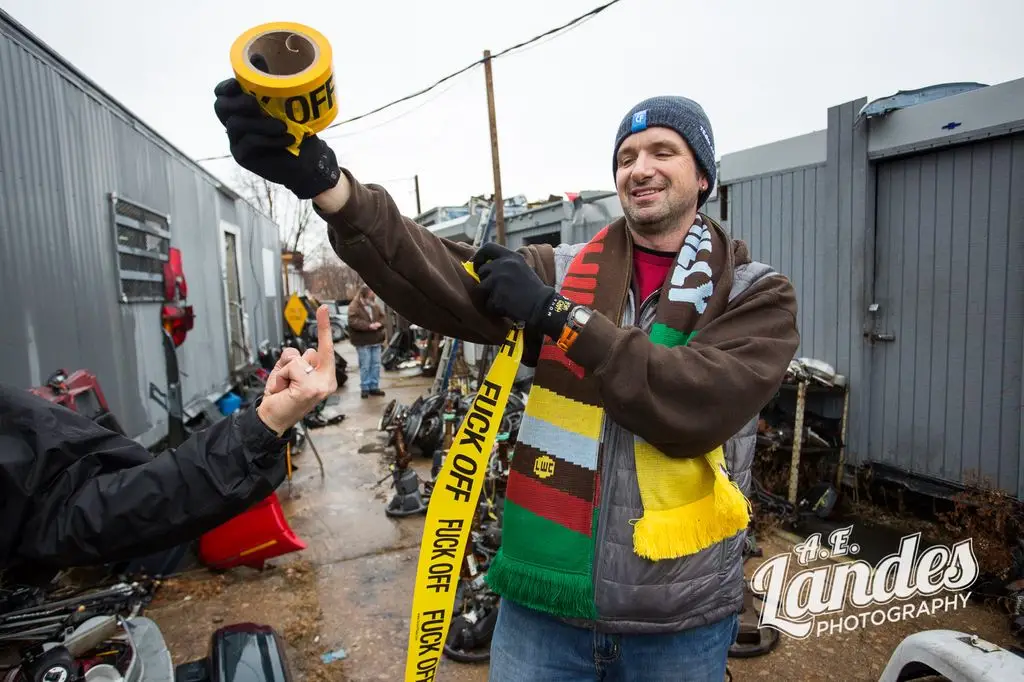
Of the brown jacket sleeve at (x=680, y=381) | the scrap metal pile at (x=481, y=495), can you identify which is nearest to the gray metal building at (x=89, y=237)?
the scrap metal pile at (x=481, y=495)

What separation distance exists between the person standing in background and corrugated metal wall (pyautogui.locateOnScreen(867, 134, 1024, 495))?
757 centimetres

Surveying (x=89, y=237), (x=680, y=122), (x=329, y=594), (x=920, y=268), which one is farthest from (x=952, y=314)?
(x=89, y=237)

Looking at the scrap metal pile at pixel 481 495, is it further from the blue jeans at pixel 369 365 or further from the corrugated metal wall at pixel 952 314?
the corrugated metal wall at pixel 952 314

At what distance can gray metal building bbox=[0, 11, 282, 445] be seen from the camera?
378 centimetres

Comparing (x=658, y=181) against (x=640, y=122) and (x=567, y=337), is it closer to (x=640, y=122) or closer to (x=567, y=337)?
(x=640, y=122)

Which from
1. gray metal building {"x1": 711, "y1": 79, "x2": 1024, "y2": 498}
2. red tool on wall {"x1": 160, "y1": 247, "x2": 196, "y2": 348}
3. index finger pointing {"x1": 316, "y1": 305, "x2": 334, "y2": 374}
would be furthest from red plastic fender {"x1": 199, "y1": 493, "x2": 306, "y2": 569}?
gray metal building {"x1": 711, "y1": 79, "x2": 1024, "y2": 498}

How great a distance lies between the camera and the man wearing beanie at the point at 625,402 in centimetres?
147

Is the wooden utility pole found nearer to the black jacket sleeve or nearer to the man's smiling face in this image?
the man's smiling face

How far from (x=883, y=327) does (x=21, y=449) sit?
570cm

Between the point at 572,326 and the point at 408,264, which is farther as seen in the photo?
the point at 408,264

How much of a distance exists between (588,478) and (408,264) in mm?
716

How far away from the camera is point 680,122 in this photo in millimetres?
1771

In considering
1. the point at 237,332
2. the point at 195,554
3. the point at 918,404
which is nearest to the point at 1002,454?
the point at 918,404

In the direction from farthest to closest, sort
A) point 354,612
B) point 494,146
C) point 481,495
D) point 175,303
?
1. point 494,146
2. point 175,303
3. point 481,495
4. point 354,612
